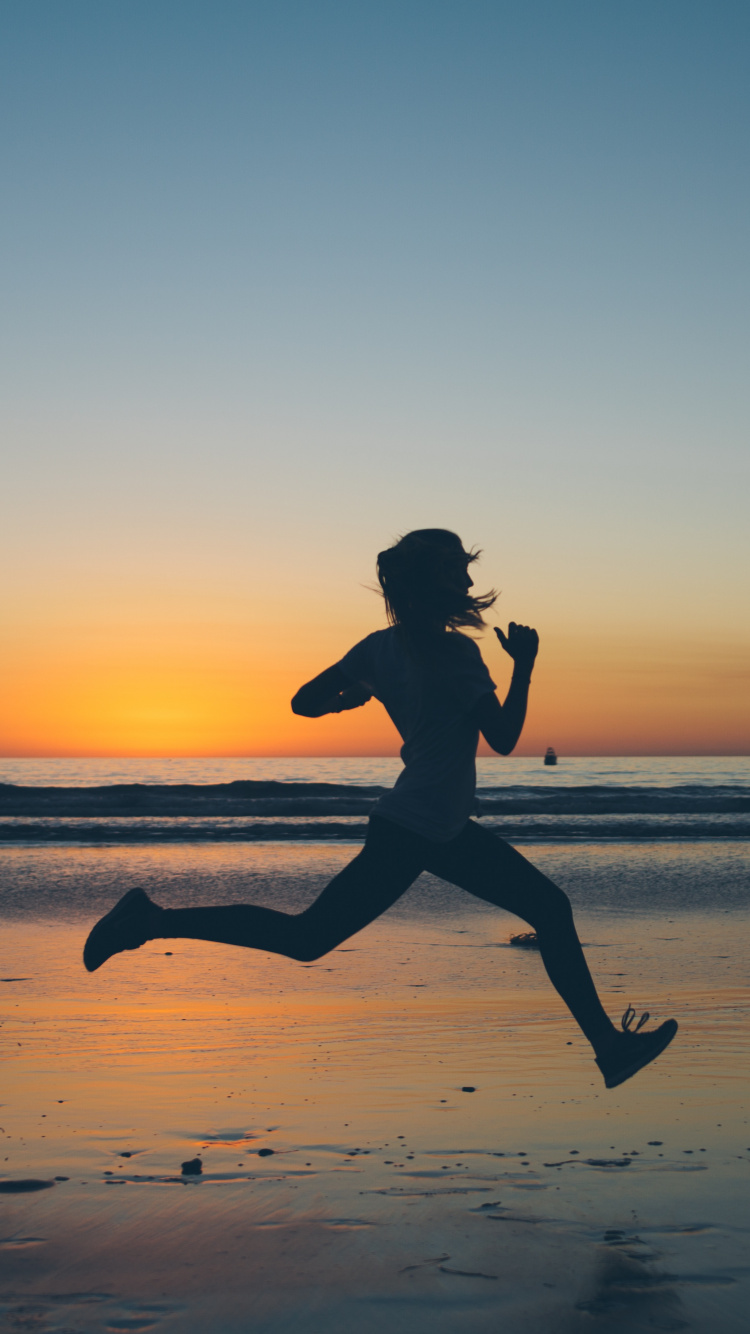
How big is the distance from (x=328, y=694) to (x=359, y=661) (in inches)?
6.1

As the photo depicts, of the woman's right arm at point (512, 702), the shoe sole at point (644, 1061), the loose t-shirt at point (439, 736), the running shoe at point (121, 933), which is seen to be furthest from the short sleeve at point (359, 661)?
the shoe sole at point (644, 1061)

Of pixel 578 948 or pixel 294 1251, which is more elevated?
pixel 578 948

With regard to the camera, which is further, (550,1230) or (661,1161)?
(661,1161)

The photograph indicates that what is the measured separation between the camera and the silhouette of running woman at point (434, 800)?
2.88 m

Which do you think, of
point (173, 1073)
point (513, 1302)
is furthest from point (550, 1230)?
point (173, 1073)

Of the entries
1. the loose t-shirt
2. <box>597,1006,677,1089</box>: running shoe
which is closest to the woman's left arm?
the loose t-shirt

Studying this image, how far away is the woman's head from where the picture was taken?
9.64 ft

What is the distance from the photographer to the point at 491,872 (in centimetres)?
296

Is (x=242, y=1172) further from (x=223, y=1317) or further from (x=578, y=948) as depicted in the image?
(x=578, y=948)

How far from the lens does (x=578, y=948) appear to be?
314 centimetres

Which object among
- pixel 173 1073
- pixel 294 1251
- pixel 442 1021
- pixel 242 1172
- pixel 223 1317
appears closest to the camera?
pixel 223 1317

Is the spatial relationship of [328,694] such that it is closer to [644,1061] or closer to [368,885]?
[368,885]

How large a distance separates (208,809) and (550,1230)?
21.7 m

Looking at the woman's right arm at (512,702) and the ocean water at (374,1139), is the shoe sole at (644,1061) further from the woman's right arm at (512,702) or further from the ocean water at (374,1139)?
the woman's right arm at (512,702)
